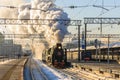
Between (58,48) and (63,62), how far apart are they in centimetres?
404

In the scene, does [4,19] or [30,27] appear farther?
[30,27]

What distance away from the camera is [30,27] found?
374 feet

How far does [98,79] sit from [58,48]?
26609 millimetres

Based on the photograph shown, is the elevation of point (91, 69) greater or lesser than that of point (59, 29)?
lesser

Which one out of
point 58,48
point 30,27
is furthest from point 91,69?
point 30,27

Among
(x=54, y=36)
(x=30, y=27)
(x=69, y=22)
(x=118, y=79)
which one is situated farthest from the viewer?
(x=30, y=27)

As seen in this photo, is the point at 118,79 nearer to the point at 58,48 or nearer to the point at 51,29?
the point at 58,48

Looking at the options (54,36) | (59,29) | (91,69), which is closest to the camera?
(91,69)

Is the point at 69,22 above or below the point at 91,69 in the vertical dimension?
above

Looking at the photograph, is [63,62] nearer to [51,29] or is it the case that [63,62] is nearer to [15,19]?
[51,29]

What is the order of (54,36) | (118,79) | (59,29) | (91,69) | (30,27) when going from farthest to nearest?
(30,27) < (59,29) < (54,36) < (91,69) < (118,79)

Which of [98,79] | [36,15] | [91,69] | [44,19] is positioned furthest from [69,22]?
[98,79]

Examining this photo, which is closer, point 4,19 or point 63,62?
point 63,62

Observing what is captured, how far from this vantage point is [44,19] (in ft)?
303
